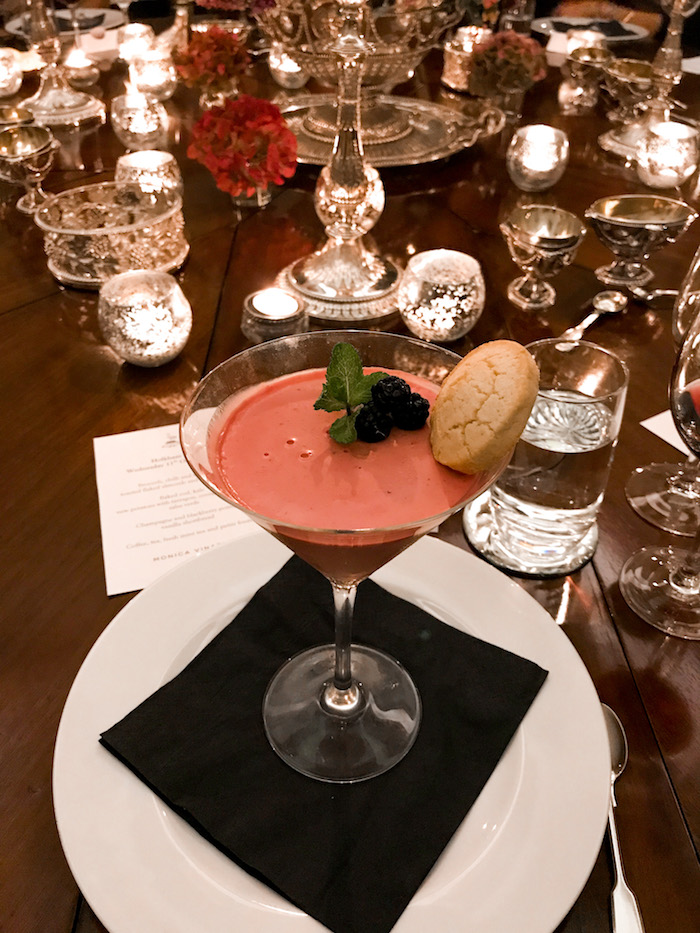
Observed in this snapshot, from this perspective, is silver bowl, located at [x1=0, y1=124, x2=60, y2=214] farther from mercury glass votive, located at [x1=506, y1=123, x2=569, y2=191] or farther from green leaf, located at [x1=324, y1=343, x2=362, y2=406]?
green leaf, located at [x1=324, y1=343, x2=362, y2=406]

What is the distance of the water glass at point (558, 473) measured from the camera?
90cm

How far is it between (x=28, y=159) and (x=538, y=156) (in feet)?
3.85

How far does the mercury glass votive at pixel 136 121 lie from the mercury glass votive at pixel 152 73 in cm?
37

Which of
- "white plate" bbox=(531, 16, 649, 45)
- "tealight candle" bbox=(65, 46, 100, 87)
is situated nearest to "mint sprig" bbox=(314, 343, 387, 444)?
"tealight candle" bbox=(65, 46, 100, 87)

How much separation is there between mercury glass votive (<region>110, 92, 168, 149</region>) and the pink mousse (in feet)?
4.56

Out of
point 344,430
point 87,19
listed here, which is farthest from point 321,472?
point 87,19

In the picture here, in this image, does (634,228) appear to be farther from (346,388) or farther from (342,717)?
(342,717)

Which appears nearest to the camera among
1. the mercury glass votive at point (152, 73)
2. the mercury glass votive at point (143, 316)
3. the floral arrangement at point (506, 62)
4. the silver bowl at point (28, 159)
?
the mercury glass votive at point (143, 316)

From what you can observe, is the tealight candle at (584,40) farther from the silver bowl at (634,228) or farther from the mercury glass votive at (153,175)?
the mercury glass votive at (153,175)

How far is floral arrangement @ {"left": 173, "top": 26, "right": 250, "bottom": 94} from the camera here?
1828mm

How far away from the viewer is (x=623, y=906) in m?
0.62

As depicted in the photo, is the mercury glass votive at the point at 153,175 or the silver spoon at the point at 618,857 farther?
the mercury glass votive at the point at 153,175

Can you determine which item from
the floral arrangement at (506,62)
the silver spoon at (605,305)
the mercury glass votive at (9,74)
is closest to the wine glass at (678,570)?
the silver spoon at (605,305)

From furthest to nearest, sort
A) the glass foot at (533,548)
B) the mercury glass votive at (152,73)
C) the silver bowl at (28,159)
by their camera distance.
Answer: the mercury glass votive at (152,73), the silver bowl at (28,159), the glass foot at (533,548)
